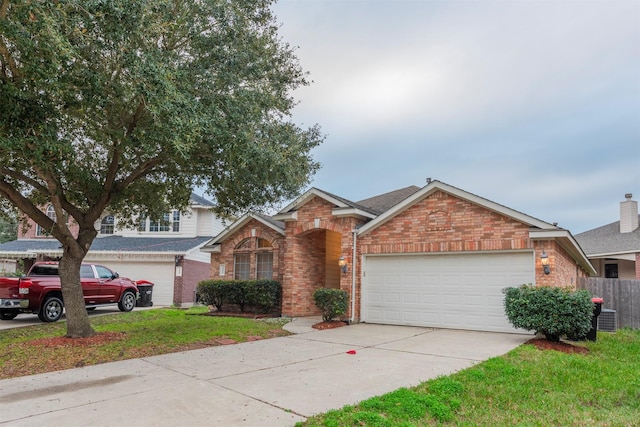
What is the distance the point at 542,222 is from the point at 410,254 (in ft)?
12.0

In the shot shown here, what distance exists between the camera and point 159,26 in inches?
282

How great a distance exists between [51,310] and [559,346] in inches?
558

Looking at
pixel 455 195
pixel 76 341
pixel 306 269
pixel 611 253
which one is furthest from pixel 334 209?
pixel 611 253

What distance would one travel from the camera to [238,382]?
20.0 ft

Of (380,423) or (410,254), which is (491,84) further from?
(380,423)

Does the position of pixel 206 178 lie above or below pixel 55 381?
above

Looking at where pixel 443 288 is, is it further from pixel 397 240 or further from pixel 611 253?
pixel 611 253

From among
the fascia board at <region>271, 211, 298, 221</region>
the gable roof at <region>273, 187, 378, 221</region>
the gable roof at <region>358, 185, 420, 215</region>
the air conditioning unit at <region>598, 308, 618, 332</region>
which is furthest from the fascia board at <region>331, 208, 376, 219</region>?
the air conditioning unit at <region>598, 308, 618, 332</region>

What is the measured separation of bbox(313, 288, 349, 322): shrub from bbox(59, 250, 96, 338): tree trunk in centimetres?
611

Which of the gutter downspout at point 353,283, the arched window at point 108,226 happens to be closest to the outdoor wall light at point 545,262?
the gutter downspout at point 353,283

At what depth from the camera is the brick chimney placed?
22812 mm

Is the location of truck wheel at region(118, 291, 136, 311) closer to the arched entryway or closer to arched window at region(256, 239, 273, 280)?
arched window at region(256, 239, 273, 280)

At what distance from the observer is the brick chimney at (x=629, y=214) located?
2281 centimetres

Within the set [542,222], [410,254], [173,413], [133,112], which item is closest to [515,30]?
[542,222]
